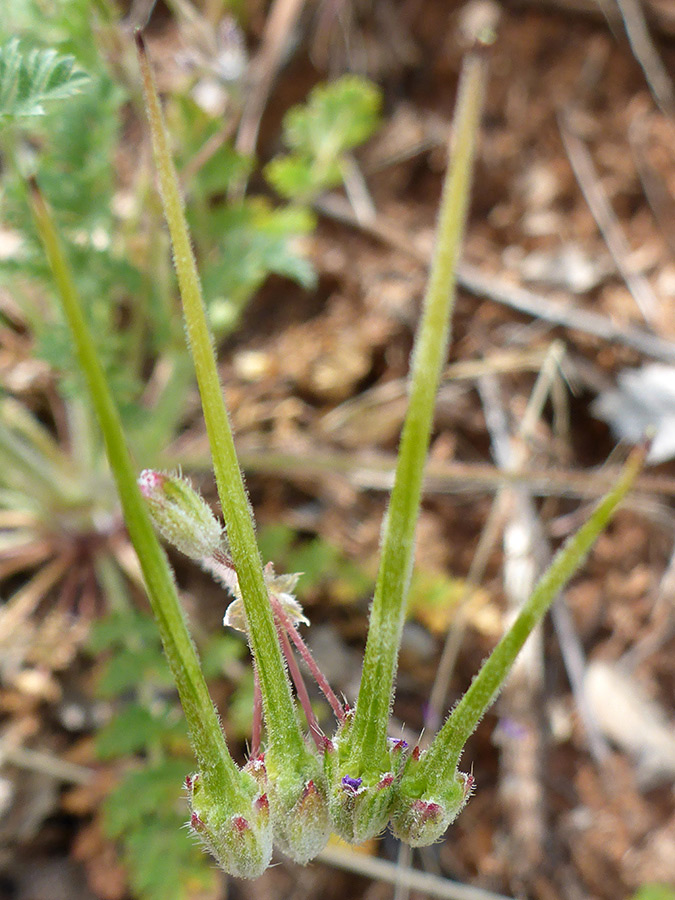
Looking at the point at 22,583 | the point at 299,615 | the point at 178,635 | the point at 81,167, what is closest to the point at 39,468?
the point at 22,583

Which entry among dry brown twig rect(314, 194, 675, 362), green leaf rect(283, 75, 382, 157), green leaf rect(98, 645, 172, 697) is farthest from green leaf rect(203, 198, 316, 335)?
green leaf rect(98, 645, 172, 697)

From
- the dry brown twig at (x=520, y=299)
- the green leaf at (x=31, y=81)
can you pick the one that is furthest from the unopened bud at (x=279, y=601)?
the dry brown twig at (x=520, y=299)

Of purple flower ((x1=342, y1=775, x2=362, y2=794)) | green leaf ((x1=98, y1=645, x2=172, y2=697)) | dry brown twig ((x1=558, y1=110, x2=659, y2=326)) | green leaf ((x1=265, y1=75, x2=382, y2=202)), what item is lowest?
green leaf ((x1=98, y1=645, x2=172, y2=697))

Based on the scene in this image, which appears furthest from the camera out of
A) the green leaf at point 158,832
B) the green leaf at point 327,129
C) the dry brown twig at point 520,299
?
the dry brown twig at point 520,299

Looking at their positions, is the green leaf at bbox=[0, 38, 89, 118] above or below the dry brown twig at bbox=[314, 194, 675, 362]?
above

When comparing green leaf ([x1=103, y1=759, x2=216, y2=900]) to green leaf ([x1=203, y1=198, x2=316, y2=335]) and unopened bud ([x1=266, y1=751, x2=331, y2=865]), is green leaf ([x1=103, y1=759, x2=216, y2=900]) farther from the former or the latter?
green leaf ([x1=203, y1=198, x2=316, y2=335])

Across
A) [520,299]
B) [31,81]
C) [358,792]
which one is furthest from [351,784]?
[520,299]

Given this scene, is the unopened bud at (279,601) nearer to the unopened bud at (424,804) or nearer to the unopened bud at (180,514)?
the unopened bud at (180,514)
